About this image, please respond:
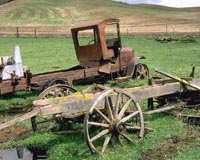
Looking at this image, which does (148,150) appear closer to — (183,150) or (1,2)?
(183,150)

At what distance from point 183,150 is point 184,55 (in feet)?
52.8

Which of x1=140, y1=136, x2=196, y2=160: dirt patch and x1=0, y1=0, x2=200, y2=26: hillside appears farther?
x1=0, y1=0, x2=200, y2=26: hillside

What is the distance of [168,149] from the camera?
283 inches

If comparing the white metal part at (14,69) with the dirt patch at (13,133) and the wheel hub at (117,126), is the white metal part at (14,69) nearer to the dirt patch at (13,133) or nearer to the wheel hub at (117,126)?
the dirt patch at (13,133)

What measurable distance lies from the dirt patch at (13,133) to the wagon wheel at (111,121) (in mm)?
1614

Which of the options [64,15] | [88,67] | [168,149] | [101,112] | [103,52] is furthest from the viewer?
[64,15]

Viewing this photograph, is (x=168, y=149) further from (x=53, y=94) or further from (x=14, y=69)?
(x=14, y=69)

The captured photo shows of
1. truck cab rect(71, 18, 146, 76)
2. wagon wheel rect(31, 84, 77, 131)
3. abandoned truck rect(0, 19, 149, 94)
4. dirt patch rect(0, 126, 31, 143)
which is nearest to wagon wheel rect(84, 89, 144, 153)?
wagon wheel rect(31, 84, 77, 131)

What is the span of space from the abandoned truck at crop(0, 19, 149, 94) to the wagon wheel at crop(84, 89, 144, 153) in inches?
164

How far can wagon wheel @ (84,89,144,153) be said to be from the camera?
23.1ft

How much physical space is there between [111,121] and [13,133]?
2.68 m

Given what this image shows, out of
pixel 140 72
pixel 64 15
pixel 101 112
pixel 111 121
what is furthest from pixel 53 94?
pixel 64 15

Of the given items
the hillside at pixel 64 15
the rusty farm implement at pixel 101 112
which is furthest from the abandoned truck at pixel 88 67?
the hillside at pixel 64 15

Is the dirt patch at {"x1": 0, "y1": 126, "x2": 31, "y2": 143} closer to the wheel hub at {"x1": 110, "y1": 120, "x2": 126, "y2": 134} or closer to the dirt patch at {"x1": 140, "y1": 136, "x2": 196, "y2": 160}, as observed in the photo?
the wheel hub at {"x1": 110, "y1": 120, "x2": 126, "y2": 134}
